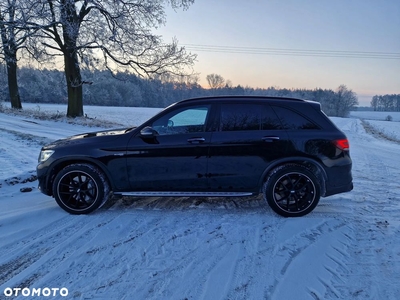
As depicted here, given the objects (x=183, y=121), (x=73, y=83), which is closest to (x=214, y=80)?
(x=73, y=83)

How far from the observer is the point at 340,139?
3861mm

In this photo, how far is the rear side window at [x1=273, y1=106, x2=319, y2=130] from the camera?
12.9 feet

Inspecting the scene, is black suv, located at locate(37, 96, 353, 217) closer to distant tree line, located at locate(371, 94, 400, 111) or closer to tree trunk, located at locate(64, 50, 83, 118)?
tree trunk, located at locate(64, 50, 83, 118)

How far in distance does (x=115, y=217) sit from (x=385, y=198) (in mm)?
4513

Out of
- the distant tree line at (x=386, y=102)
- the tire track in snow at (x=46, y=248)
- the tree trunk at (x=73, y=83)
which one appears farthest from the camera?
the distant tree line at (x=386, y=102)

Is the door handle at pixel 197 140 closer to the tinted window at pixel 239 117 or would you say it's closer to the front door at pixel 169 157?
the front door at pixel 169 157

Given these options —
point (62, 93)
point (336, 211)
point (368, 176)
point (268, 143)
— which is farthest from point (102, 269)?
point (62, 93)

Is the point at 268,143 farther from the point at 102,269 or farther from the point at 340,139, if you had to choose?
the point at 102,269

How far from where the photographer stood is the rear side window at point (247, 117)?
12.9ft

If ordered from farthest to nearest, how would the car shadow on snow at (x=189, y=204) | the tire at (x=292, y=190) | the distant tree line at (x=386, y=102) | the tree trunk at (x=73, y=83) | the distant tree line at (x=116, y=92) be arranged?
the distant tree line at (x=386, y=102), the distant tree line at (x=116, y=92), the tree trunk at (x=73, y=83), the car shadow on snow at (x=189, y=204), the tire at (x=292, y=190)

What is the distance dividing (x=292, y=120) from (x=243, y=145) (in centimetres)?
83

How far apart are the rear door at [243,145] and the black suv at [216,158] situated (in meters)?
0.01

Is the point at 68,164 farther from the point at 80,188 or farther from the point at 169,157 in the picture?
the point at 169,157

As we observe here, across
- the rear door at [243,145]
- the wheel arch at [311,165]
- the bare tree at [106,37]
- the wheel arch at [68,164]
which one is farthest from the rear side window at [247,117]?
the bare tree at [106,37]
